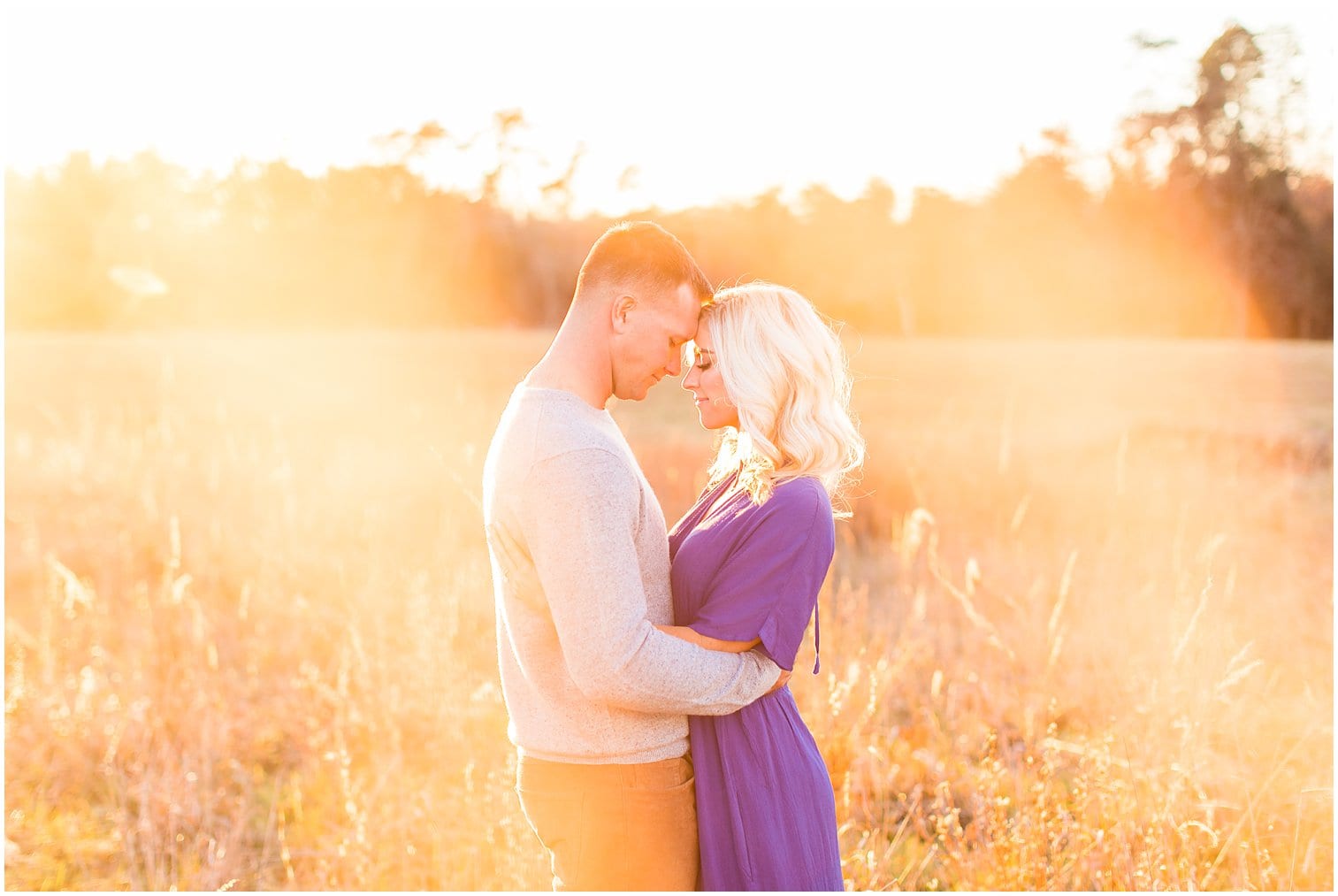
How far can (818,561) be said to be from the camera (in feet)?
6.27

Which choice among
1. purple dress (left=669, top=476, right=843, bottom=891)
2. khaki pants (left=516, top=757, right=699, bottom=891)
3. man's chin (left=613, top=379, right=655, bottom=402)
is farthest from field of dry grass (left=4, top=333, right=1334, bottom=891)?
man's chin (left=613, top=379, right=655, bottom=402)

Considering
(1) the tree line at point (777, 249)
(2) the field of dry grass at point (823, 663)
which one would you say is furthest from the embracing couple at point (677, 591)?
(1) the tree line at point (777, 249)

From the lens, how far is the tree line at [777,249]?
14.1m

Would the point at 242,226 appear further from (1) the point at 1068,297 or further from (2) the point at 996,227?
(1) the point at 1068,297

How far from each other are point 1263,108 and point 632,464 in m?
14.9

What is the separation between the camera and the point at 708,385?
210 centimetres

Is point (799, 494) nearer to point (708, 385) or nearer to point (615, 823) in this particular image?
point (708, 385)

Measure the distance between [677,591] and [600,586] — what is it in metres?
0.39

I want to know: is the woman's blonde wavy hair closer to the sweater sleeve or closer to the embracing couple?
the embracing couple

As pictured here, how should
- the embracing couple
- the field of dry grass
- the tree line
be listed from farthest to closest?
the tree line → the field of dry grass → the embracing couple

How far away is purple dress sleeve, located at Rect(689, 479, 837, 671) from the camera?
1849 mm

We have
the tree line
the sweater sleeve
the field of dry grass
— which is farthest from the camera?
the tree line

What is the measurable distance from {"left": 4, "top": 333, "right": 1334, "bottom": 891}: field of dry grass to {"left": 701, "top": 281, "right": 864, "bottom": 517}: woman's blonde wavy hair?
3.82 ft

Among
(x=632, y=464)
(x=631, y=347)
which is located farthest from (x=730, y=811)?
(x=631, y=347)
